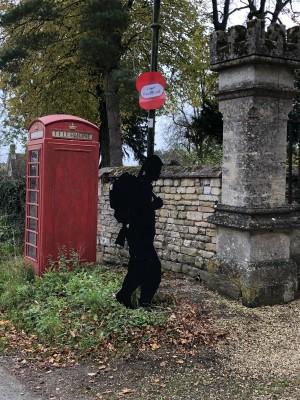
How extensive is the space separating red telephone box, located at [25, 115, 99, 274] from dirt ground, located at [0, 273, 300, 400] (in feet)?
8.70

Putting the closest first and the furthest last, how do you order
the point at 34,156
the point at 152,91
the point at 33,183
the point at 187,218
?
1. the point at 152,91
2. the point at 187,218
3. the point at 34,156
4. the point at 33,183

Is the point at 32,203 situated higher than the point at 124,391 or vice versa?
the point at 32,203

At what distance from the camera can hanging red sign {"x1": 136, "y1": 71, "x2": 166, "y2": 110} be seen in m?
6.75

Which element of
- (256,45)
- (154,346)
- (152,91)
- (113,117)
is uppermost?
(113,117)

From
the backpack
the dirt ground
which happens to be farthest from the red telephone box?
the dirt ground

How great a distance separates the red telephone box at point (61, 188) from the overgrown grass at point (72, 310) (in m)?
0.42

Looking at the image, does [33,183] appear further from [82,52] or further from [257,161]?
[82,52]

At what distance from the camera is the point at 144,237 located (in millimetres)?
5914

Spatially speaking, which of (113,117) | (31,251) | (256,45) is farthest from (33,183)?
(113,117)

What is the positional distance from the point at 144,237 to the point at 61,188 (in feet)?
7.55

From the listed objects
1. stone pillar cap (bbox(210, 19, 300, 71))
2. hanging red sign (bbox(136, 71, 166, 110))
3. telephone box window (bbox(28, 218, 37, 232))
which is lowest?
telephone box window (bbox(28, 218, 37, 232))

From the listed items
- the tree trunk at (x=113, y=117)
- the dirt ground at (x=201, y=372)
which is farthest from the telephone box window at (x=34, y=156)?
the tree trunk at (x=113, y=117)

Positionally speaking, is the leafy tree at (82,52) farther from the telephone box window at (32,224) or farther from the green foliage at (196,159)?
the telephone box window at (32,224)

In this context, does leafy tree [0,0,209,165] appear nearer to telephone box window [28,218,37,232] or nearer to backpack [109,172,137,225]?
telephone box window [28,218,37,232]
